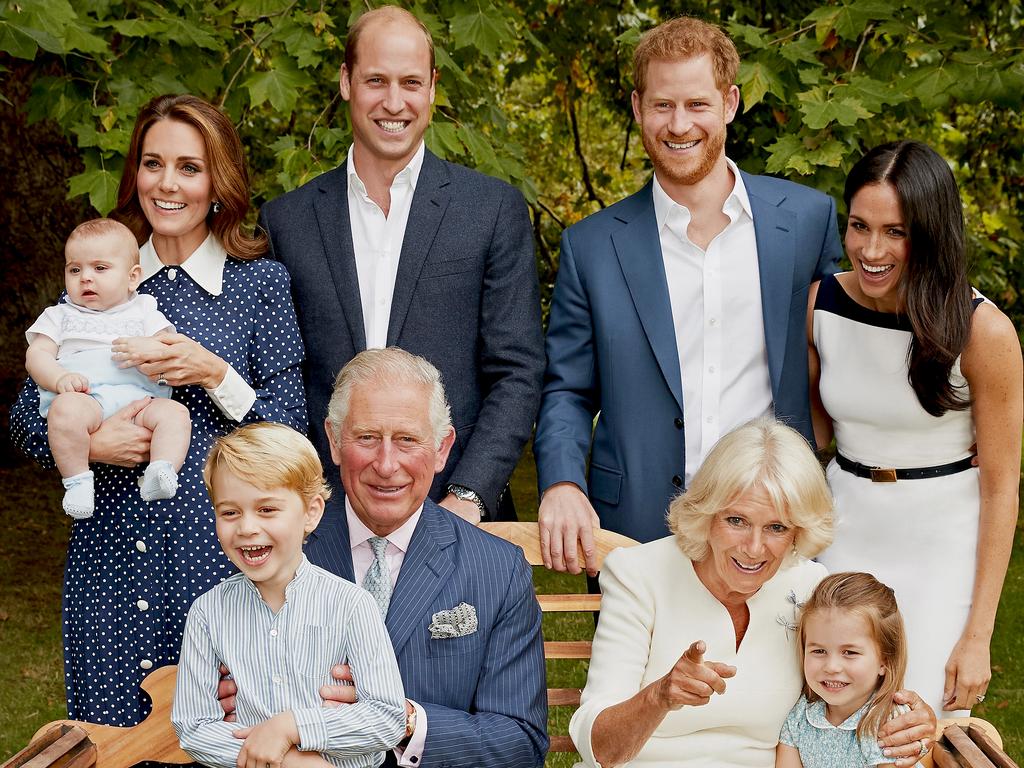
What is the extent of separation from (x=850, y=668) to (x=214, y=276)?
1.88m

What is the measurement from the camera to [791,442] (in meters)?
2.89

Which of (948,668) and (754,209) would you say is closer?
(948,668)

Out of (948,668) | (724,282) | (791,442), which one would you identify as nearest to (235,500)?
(791,442)

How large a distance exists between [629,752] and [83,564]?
1.48 meters

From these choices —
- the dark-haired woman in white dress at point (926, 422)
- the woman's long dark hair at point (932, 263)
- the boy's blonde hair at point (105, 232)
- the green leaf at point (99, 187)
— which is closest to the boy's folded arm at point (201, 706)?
the boy's blonde hair at point (105, 232)

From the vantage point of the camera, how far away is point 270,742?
2.44m

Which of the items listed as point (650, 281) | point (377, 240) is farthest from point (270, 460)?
point (650, 281)

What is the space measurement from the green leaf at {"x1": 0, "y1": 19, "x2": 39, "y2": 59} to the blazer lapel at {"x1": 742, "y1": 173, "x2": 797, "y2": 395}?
2.37 metres

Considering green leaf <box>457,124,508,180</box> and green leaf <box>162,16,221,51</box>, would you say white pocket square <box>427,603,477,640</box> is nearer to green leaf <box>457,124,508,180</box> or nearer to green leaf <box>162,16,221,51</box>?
green leaf <box>457,124,508,180</box>

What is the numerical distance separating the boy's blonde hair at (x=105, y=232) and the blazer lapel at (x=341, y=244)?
549 mm

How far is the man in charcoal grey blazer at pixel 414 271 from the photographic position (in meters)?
3.43

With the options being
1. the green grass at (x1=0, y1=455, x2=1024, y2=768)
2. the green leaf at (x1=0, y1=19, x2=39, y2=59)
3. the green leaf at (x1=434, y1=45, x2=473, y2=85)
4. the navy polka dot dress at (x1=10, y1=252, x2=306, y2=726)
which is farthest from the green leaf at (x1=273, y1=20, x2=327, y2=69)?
the green grass at (x1=0, y1=455, x2=1024, y2=768)

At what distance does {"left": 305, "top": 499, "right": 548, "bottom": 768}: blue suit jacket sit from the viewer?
2760 millimetres

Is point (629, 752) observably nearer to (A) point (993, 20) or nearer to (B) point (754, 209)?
(B) point (754, 209)
